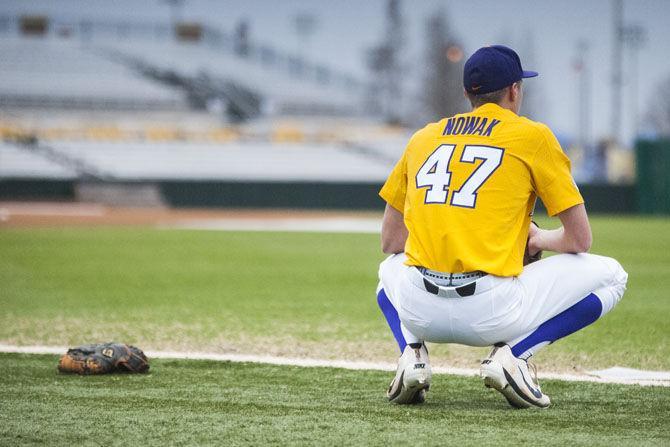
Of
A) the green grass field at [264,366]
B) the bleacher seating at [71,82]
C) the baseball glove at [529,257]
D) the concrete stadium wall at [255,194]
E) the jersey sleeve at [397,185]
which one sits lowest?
the concrete stadium wall at [255,194]

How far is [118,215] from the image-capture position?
3064 centimetres

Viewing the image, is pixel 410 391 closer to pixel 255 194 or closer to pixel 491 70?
pixel 491 70

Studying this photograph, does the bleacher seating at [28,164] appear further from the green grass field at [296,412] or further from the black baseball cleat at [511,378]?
the black baseball cleat at [511,378]

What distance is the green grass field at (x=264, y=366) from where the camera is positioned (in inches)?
162

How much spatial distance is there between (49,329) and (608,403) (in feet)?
14.7

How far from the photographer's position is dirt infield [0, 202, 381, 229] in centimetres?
2606

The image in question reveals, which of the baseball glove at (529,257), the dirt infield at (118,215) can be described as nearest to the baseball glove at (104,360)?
the baseball glove at (529,257)

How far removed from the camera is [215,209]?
33781 millimetres

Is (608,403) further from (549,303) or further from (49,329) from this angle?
(49,329)

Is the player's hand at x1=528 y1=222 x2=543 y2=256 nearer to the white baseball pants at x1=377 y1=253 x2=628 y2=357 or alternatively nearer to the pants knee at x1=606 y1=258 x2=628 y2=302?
the white baseball pants at x1=377 y1=253 x2=628 y2=357

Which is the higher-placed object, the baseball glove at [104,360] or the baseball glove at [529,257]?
the baseball glove at [529,257]

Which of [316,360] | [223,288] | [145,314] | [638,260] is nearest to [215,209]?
[638,260]

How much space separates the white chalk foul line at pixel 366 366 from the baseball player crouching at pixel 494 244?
927 millimetres

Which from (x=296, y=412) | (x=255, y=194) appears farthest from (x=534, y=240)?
(x=255, y=194)
